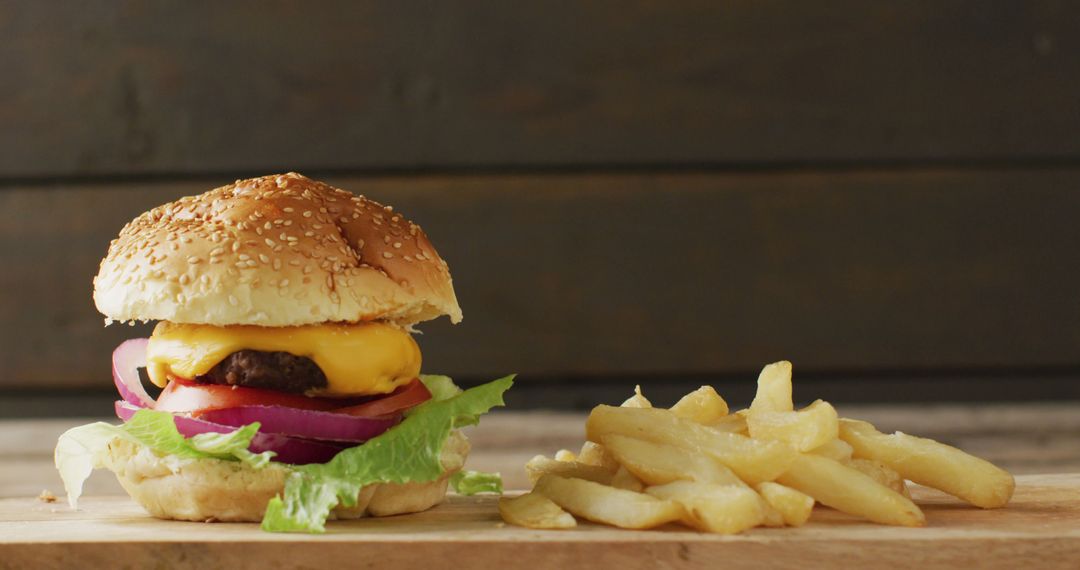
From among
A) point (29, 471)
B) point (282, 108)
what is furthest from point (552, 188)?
point (29, 471)

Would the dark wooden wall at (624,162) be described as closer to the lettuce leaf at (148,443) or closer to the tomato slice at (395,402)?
the tomato slice at (395,402)

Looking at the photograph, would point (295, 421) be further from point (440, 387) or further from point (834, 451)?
point (834, 451)

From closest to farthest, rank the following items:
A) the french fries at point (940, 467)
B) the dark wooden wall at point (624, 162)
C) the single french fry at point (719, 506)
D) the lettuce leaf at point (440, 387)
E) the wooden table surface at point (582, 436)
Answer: the single french fry at point (719, 506) < the french fries at point (940, 467) < the lettuce leaf at point (440, 387) < the wooden table surface at point (582, 436) < the dark wooden wall at point (624, 162)

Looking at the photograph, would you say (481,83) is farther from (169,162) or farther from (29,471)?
(29,471)

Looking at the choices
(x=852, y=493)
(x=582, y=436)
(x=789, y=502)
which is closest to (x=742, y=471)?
(x=789, y=502)

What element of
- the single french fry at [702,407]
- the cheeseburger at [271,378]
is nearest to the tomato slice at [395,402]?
the cheeseburger at [271,378]

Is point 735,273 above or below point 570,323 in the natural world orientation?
above

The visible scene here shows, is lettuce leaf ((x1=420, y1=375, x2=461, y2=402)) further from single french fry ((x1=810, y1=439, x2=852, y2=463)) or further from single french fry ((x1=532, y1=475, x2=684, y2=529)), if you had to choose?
single french fry ((x1=810, y1=439, x2=852, y2=463))
